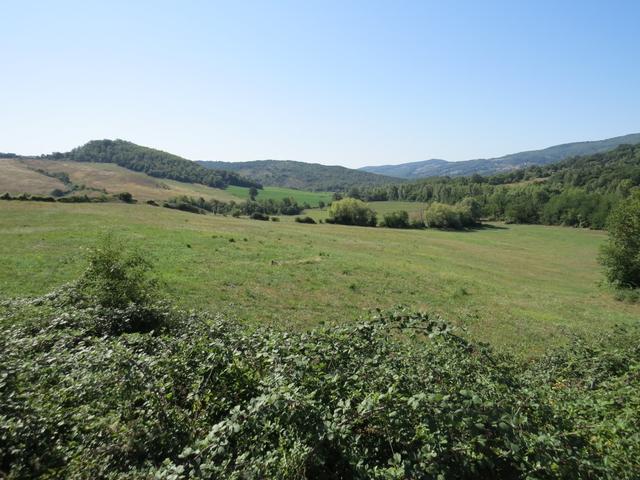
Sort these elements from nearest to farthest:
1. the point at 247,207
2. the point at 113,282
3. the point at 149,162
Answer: the point at 113,282, the point at 247,207, the point at 149,162

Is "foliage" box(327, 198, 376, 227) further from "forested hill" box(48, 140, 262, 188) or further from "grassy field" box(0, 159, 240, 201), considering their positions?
"forested hill" box(48, 140, 262, 188)

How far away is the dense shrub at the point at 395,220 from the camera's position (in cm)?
8500

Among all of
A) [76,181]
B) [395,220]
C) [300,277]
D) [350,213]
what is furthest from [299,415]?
[76,181]

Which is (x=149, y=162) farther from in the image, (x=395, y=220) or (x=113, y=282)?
(x=113, y=282)

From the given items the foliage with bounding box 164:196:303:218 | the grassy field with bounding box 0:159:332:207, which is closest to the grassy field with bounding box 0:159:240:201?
the grassy field with bounding box 0:159:332:207

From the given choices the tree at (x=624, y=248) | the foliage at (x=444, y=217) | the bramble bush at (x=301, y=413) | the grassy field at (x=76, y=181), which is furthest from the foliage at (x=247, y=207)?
the bramble bush at (x=301, y=413)

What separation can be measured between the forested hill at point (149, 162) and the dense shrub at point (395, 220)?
361ft

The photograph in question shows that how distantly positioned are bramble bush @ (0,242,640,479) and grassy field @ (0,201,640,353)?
9.94m

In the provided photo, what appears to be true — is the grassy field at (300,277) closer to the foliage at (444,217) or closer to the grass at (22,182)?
the foliage at (444,217)

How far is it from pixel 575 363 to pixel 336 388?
22.3 feet

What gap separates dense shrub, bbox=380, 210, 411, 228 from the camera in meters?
85.0

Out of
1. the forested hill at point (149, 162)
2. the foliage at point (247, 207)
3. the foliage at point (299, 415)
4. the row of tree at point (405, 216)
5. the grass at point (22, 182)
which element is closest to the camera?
the foliage at point (299, 415)

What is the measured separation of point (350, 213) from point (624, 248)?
5326cm

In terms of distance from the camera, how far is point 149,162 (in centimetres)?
17838
